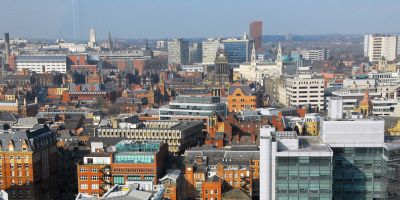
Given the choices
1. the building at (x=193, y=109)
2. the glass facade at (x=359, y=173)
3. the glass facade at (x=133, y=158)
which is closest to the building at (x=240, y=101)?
the building at (x=193, y=109)

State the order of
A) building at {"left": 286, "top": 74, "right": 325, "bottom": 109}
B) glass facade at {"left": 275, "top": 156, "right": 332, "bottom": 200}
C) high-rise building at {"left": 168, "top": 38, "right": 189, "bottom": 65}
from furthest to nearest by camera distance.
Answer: high-rise building at {"left": 168, "top": 38, "right": 189, "bottom": 65} → building at {"left": 286, "top": 74, "right": 325, "bottom": 109} → glass facade at {"left": 275, "top": 156, "right": 332, "bottom": 200}

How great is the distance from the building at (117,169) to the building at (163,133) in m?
11.1

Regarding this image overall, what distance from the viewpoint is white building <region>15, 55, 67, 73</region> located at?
433 feet

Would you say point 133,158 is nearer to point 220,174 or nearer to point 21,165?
point 220,174

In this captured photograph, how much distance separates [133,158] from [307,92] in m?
46.2

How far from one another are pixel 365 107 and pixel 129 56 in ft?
337

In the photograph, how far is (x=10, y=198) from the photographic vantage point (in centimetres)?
3956

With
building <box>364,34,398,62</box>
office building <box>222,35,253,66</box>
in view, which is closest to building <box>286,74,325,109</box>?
building <box>364,34,398,62</box>

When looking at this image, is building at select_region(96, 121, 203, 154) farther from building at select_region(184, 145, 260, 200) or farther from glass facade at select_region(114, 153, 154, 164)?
glass facade at select_region(114, 153, 154, 164)

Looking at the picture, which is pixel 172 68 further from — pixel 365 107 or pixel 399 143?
pixel 399 143

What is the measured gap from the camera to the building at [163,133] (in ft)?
166

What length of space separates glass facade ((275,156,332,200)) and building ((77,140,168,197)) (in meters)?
12.7

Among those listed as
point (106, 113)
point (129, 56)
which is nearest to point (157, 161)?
point (106, 113)

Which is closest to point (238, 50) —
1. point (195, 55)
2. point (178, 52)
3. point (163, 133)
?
point (195, 55)
